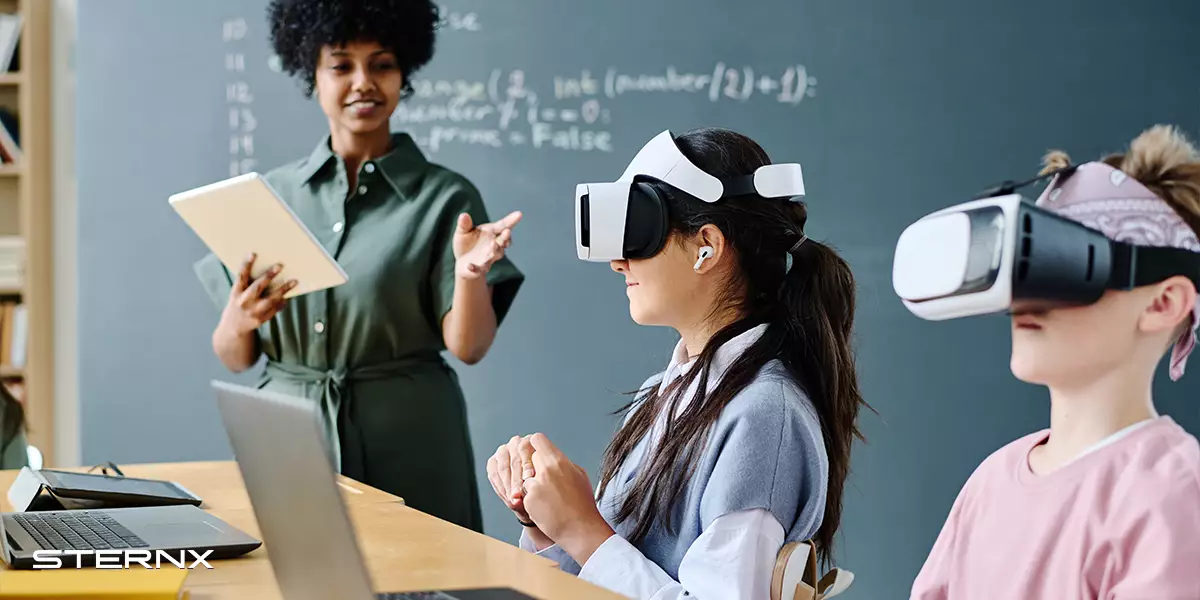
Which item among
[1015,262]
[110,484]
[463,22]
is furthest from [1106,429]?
[463,22]

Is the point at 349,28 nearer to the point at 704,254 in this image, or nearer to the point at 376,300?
the point at 376,300

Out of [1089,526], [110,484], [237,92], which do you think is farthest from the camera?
[237,92]

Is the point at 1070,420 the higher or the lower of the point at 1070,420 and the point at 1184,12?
the lower

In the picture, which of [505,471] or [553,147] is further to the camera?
[553,147]

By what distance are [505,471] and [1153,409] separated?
2.43 feet

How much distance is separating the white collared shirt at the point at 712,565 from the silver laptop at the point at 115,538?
414 mm

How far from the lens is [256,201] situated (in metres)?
2.23

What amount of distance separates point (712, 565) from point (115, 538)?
0.68 meters

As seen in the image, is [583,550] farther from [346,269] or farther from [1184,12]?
[1184,12]

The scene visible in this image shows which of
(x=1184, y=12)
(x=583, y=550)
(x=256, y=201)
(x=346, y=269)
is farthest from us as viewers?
(x=1184, y=12)

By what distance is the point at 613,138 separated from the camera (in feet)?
11.2

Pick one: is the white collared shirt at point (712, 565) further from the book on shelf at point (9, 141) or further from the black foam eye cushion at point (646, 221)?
the book on shelf at point (9, 141)

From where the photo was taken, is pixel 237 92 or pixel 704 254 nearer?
pixel 704 254

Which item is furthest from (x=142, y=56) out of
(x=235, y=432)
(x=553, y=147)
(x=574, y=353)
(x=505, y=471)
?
(x=235, y=432)
